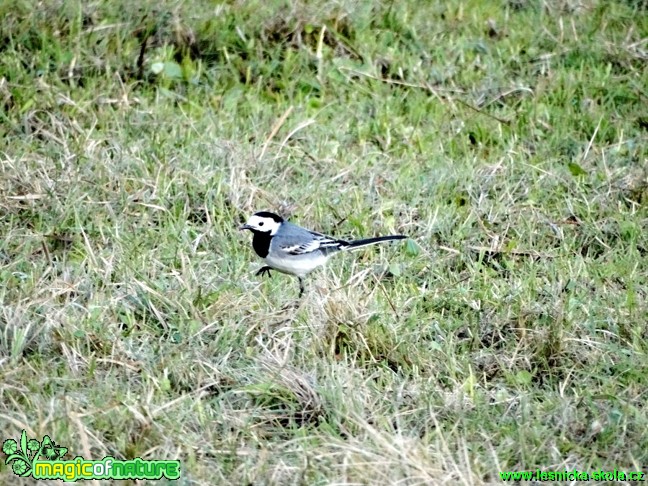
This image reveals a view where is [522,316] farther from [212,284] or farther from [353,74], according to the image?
[353,74]

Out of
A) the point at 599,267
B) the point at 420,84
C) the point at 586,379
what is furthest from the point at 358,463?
the point at 420,84

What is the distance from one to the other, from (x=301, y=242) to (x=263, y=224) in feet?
0.78

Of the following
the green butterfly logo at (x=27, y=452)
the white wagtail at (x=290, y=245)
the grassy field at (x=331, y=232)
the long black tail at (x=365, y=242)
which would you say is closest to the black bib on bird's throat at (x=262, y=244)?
the white wagtail at (x=290, y=245)

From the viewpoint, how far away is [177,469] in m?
4.18

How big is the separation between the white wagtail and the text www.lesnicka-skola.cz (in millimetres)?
1738

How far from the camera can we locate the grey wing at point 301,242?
570 centimetres

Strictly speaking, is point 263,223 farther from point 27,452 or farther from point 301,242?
point 27,452

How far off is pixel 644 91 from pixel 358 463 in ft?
15.4

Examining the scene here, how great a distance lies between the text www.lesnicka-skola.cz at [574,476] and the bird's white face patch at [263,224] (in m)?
2.10

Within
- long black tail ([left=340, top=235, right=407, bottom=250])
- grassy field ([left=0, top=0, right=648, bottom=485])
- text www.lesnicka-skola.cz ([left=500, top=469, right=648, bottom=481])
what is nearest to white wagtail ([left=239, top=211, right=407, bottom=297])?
long black tail ([left=340, top=235, right=407, bottom=250])

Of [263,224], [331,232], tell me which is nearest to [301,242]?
[263,224]

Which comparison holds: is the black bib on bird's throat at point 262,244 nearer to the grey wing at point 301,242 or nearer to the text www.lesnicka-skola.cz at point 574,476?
the grey wing at point 301,242

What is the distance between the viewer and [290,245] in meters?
5.71

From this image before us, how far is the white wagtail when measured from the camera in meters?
5.71
